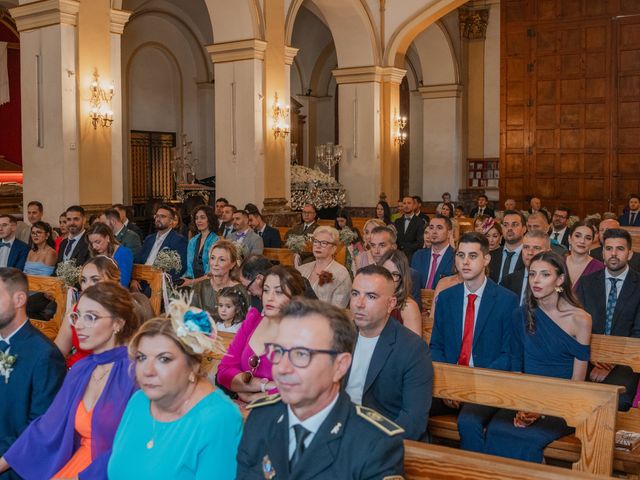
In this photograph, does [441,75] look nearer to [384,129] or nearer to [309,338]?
[384,129]

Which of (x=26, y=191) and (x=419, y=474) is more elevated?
(x=26, y=191)

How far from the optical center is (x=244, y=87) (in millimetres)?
13344

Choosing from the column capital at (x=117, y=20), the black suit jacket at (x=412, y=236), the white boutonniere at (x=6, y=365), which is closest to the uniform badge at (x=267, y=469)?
the white boutonniere at (x=6, y=365)

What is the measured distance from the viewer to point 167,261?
8.20 metres

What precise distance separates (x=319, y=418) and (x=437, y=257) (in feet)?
16.8

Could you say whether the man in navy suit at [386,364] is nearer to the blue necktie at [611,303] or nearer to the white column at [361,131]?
the blue necktie at [611,303]

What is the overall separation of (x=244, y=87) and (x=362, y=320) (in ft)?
33.3

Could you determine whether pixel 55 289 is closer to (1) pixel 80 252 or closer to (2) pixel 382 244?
(1) pixel 80 252

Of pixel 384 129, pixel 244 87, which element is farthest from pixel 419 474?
pixel 384 129

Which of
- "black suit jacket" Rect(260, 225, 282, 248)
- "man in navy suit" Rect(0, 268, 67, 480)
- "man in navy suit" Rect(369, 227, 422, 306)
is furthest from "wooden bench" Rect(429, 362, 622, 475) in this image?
"black suit jacket" Rect(260, 225, 282, 248)

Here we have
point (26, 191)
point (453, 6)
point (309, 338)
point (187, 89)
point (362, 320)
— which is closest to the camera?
point (309, 338)

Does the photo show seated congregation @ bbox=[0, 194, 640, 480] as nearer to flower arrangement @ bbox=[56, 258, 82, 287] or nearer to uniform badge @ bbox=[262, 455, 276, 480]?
uniform badge @ bbox=[262, 455, 276, 480]

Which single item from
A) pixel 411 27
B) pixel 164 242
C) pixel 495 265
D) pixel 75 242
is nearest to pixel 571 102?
pixel 411 27

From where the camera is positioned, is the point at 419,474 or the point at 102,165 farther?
the point at 102,165
